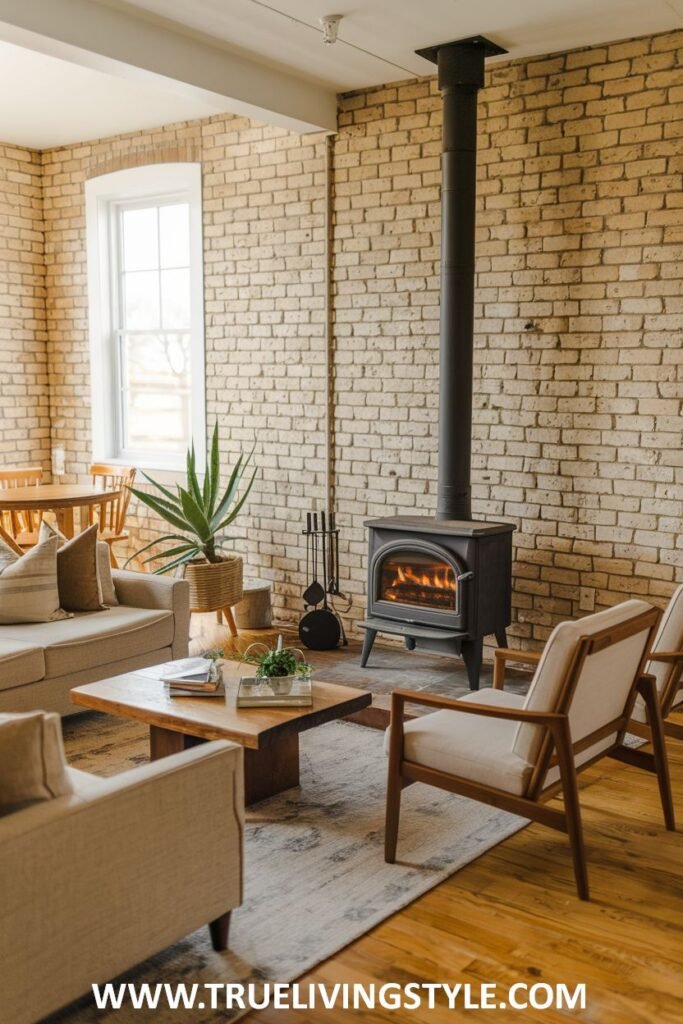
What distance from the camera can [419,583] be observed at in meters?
5.25

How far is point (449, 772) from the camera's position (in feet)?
10.0

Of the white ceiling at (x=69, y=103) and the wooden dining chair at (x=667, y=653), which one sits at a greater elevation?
the white ceiling at (x=69, y=103)

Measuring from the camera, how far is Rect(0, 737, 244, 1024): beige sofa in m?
2.11

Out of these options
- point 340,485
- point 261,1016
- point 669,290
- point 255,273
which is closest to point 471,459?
point 340,485

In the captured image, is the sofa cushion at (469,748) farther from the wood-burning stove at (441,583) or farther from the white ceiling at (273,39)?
the white ceiling at (273,39)

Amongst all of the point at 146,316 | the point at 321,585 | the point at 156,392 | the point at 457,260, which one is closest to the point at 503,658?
the point at 457,260

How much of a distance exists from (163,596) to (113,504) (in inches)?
77.3

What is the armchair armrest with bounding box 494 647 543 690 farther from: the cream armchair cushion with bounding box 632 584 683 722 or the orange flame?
the orange flame

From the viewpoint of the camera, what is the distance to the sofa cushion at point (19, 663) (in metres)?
4.01

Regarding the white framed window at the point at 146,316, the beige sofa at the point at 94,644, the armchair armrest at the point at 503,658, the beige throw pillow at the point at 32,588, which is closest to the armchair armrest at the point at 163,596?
the beige sofa at the point at 94,644

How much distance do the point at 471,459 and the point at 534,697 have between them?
2.82 meters

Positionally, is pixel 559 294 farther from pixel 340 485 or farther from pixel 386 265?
pixel 340 485

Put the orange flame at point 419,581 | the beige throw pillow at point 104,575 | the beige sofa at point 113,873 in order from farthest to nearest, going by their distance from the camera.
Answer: the orange flame at point 419,581 → the beige throw pillow at point 104,575 → the beige sofa at point 113,873

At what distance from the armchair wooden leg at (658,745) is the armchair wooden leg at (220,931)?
159cm
